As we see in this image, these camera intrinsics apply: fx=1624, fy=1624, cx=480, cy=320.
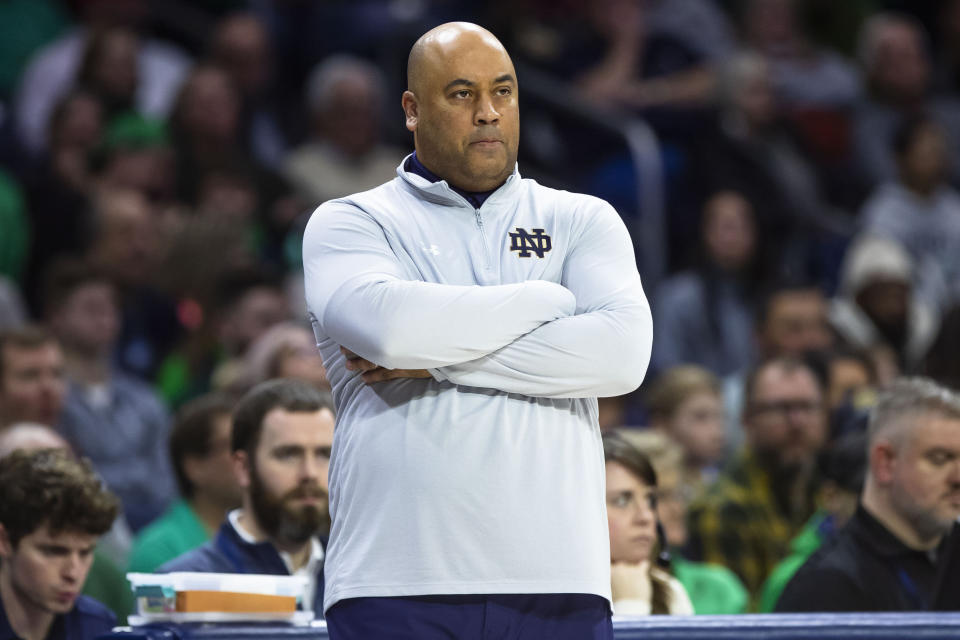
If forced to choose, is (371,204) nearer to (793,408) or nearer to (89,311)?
(793,408)

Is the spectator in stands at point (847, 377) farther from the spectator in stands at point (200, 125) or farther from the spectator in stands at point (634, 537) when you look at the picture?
the spectator in stands at point (200, 125)

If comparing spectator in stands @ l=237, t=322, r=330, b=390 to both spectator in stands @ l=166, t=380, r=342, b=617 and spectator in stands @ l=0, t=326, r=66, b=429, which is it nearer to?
spectator in stands @ l=0, t=326, r=66, b=429

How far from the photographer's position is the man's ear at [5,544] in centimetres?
457

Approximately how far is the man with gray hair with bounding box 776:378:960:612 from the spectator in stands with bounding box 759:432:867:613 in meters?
0.63

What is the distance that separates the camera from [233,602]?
13.6 ft

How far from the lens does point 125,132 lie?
939cm

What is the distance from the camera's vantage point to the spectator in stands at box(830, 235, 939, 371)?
927cm

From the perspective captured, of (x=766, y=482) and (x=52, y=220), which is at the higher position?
(x=52, y=220)

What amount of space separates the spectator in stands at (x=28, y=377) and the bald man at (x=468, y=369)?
369 centimetres

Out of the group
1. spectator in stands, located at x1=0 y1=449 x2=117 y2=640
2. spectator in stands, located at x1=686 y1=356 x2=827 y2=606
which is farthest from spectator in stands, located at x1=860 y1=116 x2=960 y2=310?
spectator in stands, located at x1=0 y1=449 x2=117 y2=640

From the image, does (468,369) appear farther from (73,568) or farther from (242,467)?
(242,467)

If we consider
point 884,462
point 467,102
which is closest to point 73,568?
point 467,102

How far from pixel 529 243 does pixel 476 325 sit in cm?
30

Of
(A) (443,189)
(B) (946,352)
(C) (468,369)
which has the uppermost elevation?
(A) (443,189)
